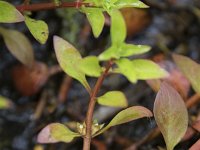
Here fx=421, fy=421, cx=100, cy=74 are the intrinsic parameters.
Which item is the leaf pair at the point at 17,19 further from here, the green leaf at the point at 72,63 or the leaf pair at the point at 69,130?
the leaf pair at the point at 69,130

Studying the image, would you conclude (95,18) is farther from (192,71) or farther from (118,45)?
(192,71)

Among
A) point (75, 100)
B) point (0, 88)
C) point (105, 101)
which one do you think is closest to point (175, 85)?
point (75, 100)

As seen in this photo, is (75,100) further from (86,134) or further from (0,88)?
(86,134)

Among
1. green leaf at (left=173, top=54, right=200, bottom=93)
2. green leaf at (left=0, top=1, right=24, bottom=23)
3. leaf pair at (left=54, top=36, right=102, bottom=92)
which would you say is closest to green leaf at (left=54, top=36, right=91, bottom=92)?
leaf pair at (left=54, top=36, right=102, bottom=92)

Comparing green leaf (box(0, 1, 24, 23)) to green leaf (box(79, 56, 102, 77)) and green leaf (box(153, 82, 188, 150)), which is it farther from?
green leaf (box(153, 82, 188, 150))

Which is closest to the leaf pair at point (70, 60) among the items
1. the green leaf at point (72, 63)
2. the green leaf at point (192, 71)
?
the green leaf at point (72, 63)

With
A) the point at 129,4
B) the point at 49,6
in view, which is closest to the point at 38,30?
the point at 49,6
